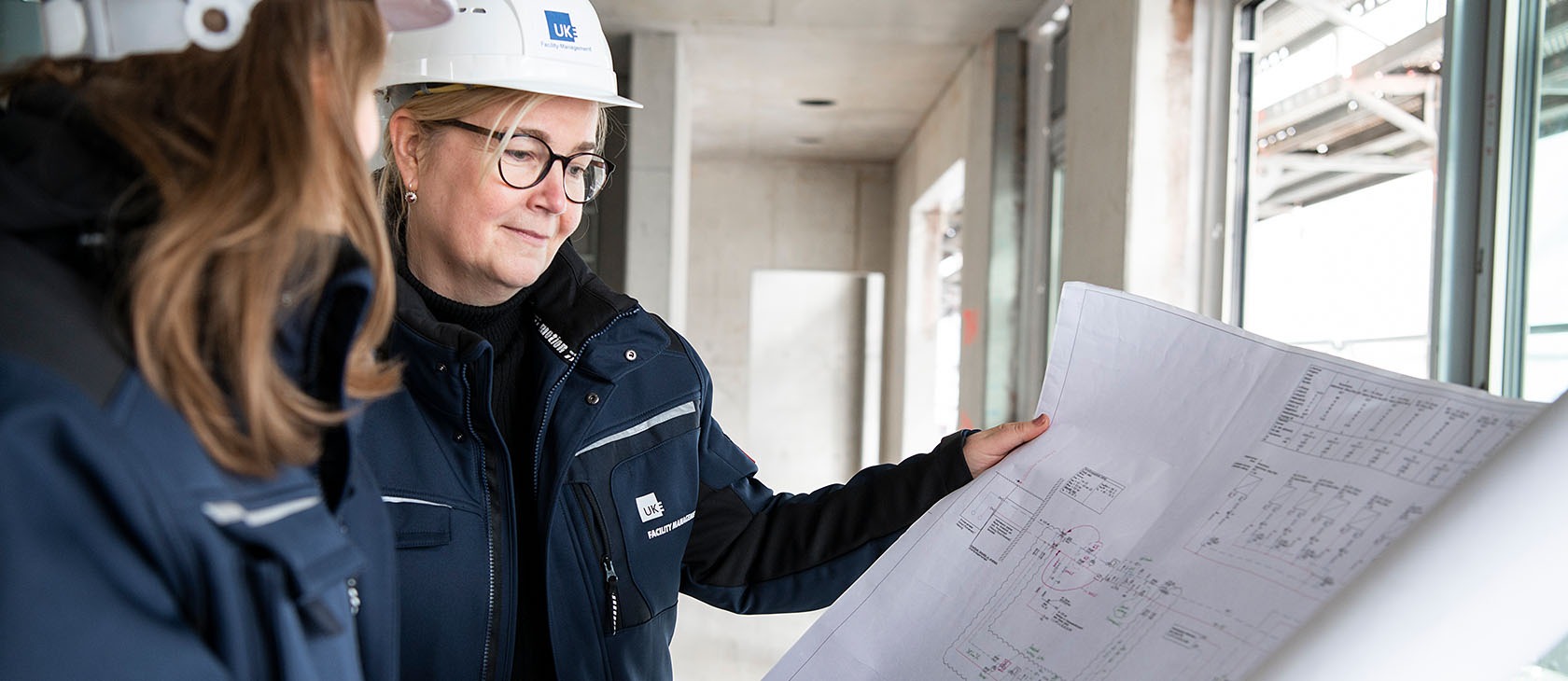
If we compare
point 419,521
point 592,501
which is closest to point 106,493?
point 419,521

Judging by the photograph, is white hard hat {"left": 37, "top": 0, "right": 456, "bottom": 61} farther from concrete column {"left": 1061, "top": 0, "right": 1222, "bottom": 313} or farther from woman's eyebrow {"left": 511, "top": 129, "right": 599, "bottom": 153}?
concrete column {"left": 1061, "top": 0, "right": 1222, "bottom": 313}

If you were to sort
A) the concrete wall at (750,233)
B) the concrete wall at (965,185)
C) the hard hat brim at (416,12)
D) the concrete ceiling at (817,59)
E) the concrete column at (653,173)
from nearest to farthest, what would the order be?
the hard hat brim at (416,12)
the concrete ceiling at (817,59)
the concrete wall at (965,185)
the concrete column at (653,173)
the concrete wall at (750,233)

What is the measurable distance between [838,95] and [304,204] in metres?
8.17

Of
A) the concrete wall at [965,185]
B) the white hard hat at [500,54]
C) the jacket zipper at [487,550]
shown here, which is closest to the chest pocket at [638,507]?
the jacket zipper at [487,550]

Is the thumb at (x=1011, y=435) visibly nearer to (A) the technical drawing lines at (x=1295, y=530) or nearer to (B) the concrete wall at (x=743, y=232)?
(A) the technical drawing lines at (x=1295, y=530)

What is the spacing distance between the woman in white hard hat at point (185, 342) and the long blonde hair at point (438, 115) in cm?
81

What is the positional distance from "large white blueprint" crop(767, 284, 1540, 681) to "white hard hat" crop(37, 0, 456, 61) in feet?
2.47

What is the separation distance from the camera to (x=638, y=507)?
143 cm

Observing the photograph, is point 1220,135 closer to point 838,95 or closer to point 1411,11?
point 1411,11

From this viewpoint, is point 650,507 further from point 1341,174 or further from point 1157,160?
point 1157,160

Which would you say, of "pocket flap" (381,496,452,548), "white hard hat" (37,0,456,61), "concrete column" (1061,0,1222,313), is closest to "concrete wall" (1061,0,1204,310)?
"concrete column" (1061,0,1222,313)

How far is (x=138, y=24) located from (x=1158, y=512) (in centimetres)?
87

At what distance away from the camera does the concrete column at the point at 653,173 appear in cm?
661

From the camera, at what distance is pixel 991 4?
5.95 m
